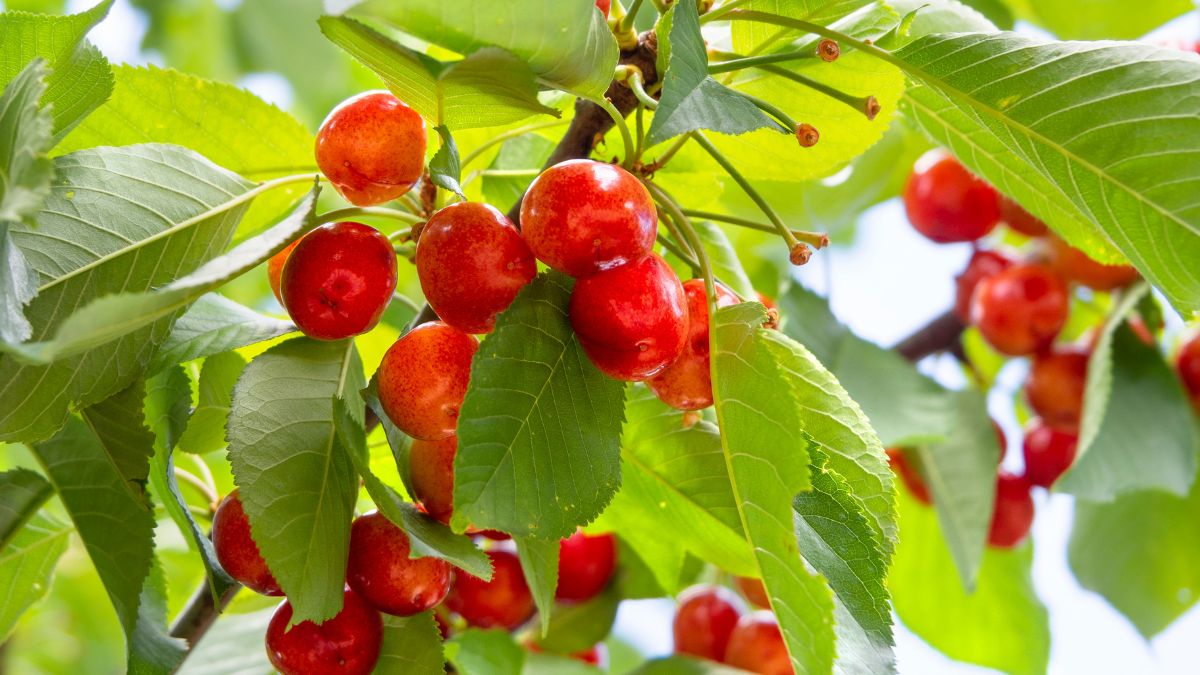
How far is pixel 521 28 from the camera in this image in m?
0.53

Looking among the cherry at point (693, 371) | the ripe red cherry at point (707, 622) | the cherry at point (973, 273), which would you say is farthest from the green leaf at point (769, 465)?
the cherry at point (973, 273)

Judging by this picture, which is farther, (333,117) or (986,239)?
(986,239)

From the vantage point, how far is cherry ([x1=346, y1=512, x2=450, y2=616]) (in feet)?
2.24

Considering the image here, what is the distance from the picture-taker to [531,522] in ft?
1.97

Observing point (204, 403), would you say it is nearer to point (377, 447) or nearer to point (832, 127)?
point (377, 447)

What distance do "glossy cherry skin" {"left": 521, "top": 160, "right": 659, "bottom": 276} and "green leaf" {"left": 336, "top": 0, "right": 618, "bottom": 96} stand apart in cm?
5

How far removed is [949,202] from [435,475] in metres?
0.98

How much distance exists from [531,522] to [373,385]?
0.16 metres

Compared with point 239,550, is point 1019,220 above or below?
below

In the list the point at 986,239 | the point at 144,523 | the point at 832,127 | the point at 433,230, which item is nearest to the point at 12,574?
the point at 144,523

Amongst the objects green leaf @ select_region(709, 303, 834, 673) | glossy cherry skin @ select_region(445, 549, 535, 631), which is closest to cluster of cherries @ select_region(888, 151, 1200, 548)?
glossy cherry skin @ select_region(445, 549, 535, 631)

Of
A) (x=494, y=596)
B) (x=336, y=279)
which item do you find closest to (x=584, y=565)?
(x=494, y=596)

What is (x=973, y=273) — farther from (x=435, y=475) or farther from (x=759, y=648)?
(x=435, y=475)

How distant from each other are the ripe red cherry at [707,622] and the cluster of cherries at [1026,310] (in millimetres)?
306
